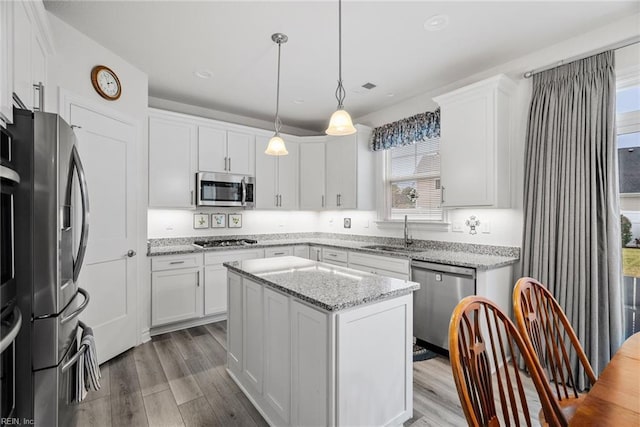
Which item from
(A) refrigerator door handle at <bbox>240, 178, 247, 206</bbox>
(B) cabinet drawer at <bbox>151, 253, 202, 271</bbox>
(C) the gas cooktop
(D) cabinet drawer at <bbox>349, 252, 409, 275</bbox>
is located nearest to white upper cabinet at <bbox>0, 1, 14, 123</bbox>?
(B) cabinet drawer at <bbox>151, 253, 202, 271</bbox>

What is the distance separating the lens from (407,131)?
12.3 feet

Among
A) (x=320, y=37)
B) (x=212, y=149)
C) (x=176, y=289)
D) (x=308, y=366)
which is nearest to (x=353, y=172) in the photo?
(x=212, y=149)

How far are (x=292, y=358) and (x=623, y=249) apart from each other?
2.60 meters

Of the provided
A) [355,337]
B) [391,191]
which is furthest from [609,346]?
[391,191]

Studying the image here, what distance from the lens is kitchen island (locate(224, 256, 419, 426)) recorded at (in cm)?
152

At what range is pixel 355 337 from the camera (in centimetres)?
157

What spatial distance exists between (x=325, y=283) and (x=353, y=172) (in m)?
2.61

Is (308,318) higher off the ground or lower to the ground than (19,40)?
lower

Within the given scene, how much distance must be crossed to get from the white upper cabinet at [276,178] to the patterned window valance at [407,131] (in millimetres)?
1235

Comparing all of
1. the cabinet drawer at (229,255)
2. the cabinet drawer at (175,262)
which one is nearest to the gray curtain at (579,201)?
the cabinet drawer at (229,255)

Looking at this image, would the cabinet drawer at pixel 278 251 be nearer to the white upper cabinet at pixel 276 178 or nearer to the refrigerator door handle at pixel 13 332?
the white upper cabinet at pixel 276 178

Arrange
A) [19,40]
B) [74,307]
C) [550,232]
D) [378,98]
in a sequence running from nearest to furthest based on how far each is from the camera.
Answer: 1. [19,40]
2. [74,307]
3. [550,232]
4. [378,98]

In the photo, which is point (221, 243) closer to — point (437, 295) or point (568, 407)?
point (437, 295)

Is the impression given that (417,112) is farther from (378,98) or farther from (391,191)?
(391,191)
